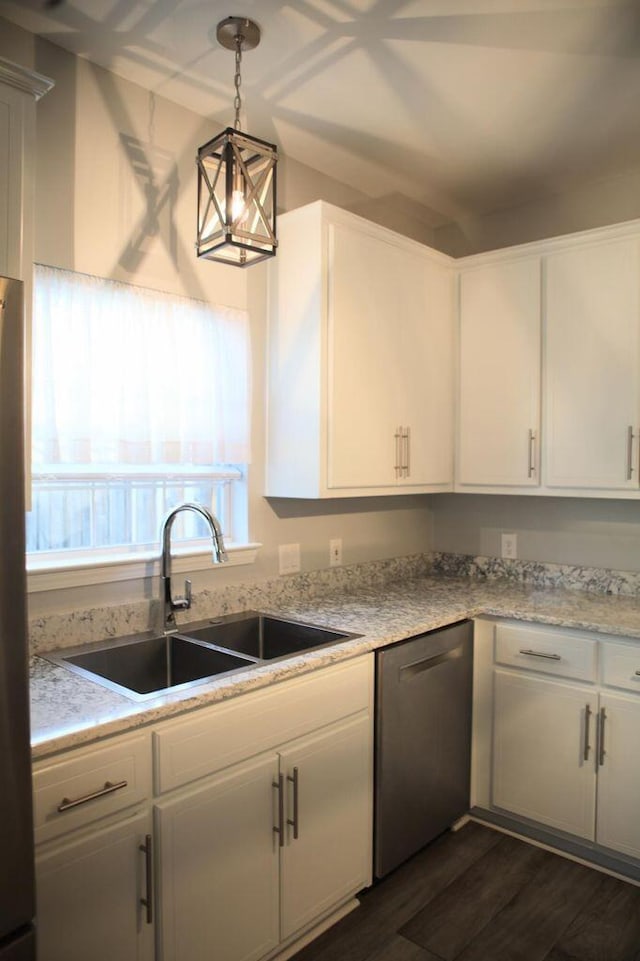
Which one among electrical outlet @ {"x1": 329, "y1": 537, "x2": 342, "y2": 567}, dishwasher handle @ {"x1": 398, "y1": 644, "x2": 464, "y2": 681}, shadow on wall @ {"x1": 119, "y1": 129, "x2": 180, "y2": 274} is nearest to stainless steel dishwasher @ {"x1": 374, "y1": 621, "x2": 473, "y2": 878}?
dishwasher handle @ {"x1": 398, "y1": 644, "x2": 464, "y2": 681}

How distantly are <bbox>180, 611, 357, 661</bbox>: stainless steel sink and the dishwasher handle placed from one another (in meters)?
0.27

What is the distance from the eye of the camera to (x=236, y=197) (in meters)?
1.48

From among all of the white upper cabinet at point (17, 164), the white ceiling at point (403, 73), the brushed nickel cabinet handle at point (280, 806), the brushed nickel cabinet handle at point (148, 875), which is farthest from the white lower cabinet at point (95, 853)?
the white ceiling at point (403, 73)

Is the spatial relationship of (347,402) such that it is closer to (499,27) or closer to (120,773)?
(499,27)

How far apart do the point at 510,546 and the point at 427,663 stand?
3.53 feet

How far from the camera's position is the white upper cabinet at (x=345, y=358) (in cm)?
244

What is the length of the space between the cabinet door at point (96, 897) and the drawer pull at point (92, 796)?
0.08 meters

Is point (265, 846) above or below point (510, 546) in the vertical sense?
below

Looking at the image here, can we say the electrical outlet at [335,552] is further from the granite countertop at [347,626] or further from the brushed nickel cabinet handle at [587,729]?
the brushed nickel cabinet handle at [587,729]

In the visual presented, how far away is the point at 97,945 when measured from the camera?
144 centimetres

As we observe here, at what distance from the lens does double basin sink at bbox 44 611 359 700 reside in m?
1.96

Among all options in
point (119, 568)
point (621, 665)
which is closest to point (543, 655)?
point (621, 665)

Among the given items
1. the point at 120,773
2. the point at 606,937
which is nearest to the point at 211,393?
the point at 120,773

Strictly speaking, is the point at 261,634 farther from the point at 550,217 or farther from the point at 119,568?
the point at 550,217
